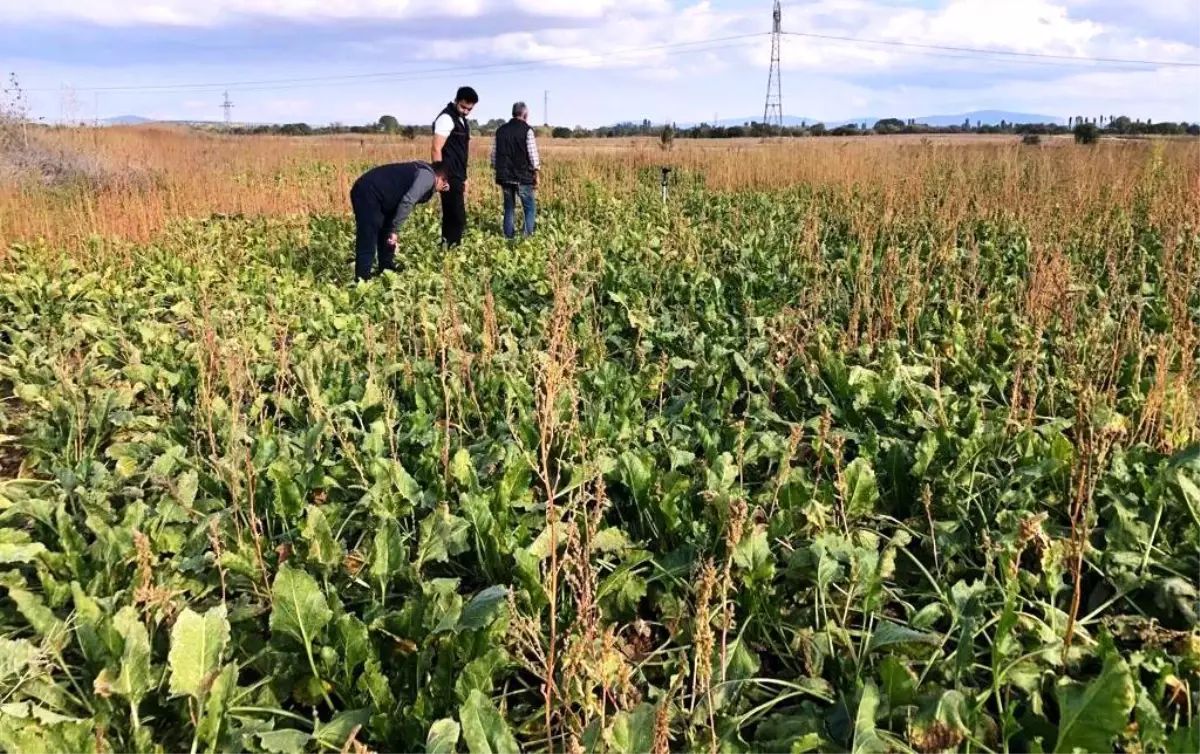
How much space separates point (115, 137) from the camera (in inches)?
703

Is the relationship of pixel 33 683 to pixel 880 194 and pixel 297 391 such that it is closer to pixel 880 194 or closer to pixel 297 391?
pixel 297 391

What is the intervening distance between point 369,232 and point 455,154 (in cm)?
205

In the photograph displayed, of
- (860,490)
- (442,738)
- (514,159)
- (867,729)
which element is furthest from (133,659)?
(514,159)

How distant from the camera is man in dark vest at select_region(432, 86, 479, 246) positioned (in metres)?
8.37

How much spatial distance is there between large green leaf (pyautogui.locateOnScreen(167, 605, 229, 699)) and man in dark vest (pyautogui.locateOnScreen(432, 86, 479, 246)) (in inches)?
264

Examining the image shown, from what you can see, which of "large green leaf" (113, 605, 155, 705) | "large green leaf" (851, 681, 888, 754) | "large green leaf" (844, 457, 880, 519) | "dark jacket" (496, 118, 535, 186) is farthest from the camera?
"dark jacket" (496, 118, 535, 186)

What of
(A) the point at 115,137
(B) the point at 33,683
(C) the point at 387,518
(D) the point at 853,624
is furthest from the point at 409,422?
(A) the point at 115,137

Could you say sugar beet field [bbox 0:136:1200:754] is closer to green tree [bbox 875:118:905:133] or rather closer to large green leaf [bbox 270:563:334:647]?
large green leaf [bbox 270:563:334:647]

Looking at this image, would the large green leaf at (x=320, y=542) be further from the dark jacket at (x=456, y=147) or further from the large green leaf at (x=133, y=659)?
the dark jacket at (x=456, y=147)

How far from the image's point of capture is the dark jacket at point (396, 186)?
675 centimetres

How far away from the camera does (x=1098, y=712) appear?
67.9 inches

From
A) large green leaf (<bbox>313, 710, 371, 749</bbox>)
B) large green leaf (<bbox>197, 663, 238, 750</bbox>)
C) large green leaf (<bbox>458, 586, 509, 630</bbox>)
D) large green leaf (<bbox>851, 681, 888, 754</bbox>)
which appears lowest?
large green leaf (<bbox>313, 710, 371, 749</bbox>)

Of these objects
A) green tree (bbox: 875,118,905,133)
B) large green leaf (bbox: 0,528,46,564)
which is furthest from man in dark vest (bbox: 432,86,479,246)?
green tree (bbox: 875,118,905,133)

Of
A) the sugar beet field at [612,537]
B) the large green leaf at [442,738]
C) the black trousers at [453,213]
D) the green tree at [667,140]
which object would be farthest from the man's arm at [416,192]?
the green tree at [667,140]
